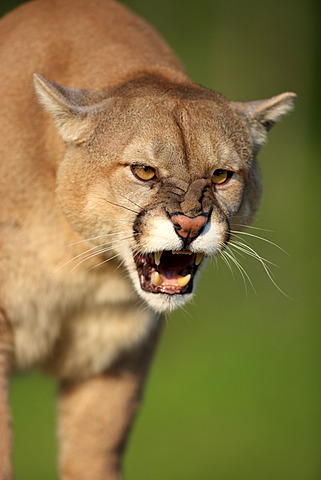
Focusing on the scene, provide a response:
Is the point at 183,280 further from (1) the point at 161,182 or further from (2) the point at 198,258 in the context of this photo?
(1) the point at 161,182

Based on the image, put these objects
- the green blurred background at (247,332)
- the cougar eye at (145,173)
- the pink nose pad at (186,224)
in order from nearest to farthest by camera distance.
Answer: the pink nose pad at (186,224) < the cougar eye at (145,173) < the green blurred background at (247,332)

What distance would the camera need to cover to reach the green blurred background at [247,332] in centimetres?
1102

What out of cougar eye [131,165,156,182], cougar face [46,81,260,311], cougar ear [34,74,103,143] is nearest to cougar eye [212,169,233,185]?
cougar face [46,81,260,311]

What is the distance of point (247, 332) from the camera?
40.3 feet

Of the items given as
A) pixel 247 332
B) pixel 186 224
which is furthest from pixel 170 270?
pixel 247 332

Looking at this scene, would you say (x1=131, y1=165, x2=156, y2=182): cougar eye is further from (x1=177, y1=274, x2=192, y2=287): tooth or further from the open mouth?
(x1=177, y1=274, x2=192, y2=287): tooth

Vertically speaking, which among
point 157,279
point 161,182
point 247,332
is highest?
point 161,182

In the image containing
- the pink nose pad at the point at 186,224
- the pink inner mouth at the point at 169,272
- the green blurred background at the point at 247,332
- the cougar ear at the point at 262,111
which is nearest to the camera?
the pink nose pad at the point at 186,224

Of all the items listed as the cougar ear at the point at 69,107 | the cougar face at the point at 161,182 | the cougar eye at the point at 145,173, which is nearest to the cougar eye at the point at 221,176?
the cougar face at the point at 161,182

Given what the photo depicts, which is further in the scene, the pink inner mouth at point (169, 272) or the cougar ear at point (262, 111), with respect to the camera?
the cougar ear at point (262, 111)

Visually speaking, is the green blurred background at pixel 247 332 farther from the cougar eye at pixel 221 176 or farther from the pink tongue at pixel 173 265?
the cougar eye at pixel 221 176

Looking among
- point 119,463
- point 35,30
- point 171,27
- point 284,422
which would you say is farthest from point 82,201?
point 171,27

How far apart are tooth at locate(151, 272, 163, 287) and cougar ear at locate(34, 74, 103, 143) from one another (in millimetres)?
778

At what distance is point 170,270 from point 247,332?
22.7 feet
